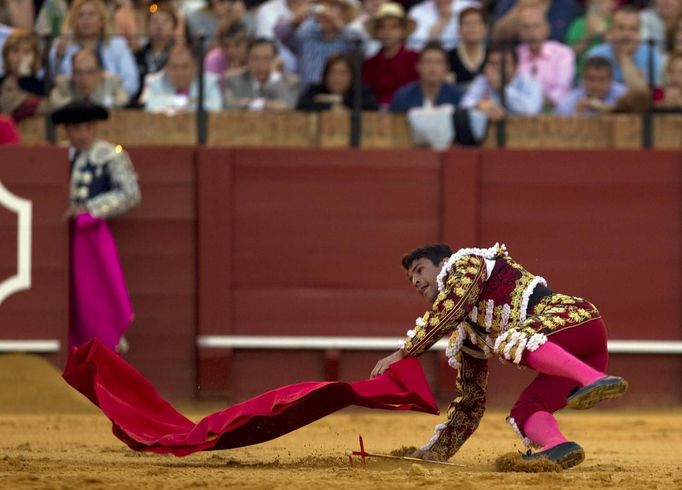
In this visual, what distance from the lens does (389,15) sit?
32.8ft

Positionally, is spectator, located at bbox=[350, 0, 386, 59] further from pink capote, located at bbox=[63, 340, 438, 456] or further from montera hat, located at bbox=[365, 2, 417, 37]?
pink capote, located at bbox=[63, 340, 438, 456]

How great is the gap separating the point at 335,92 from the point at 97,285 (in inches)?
72.4

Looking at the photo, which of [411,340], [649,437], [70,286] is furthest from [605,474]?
[70,286]

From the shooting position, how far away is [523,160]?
9992 mm

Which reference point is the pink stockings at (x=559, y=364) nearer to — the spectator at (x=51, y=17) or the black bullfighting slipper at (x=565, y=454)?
the black bullfighting slipper at (x=565, y=454)

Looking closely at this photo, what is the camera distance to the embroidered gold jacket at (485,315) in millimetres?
6102

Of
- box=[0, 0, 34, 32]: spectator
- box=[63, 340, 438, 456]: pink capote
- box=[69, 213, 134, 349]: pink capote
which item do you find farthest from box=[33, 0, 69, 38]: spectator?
box=[63, 340, 438, 456]: pink capote

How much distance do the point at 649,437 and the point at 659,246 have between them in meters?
1.86

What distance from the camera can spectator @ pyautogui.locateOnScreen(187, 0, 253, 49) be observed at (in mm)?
10336

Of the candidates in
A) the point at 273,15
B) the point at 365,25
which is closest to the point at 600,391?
the point at 365,25

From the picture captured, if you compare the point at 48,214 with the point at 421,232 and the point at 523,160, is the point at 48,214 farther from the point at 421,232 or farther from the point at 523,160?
the point at 523,160

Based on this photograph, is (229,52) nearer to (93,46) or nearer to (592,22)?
(93,46)

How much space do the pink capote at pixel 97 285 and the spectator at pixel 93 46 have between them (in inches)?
37.4

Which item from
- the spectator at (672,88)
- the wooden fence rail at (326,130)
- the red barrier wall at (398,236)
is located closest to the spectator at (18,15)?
the wooden fence rail at (326,130)
